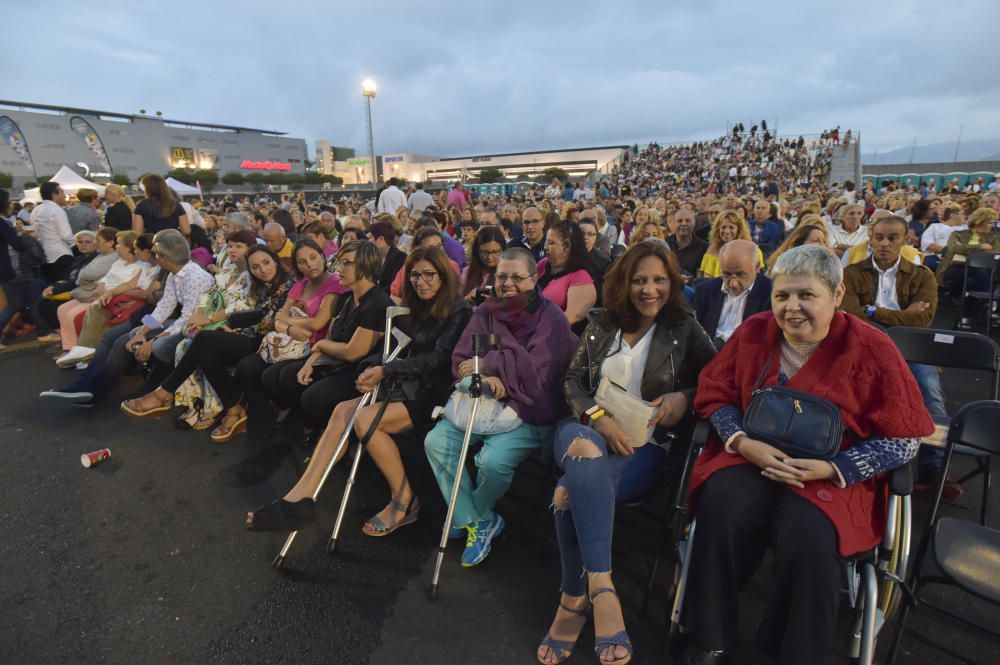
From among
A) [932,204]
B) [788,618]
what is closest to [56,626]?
[788,618]

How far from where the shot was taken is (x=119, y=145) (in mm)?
56312

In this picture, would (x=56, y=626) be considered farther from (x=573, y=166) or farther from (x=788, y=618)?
(x=573, y=166)

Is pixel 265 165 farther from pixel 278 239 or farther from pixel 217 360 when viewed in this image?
pixel 217 360

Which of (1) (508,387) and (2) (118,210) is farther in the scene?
(2) (118,210)

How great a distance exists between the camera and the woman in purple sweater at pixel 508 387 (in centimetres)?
271

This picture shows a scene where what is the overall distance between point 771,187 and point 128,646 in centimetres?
2253

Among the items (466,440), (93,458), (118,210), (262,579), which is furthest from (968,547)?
(118,210)

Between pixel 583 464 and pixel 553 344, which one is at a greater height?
pixel 553 344

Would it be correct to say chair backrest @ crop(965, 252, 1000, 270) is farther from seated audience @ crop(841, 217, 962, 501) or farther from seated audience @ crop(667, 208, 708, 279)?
seated audience @ crop(667, 208, 708, 279)

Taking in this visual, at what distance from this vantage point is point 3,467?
3.85 m

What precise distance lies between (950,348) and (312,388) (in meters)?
4.12

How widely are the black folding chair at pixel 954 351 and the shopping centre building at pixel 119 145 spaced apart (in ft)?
178

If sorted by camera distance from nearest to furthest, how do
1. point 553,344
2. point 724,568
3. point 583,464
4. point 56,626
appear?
point 724,568 → point 583,464 → point 56,626 → point 553,344

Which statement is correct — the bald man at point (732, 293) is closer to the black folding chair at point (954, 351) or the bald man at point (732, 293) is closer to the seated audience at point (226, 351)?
the black folding chair at point (954, 351)
